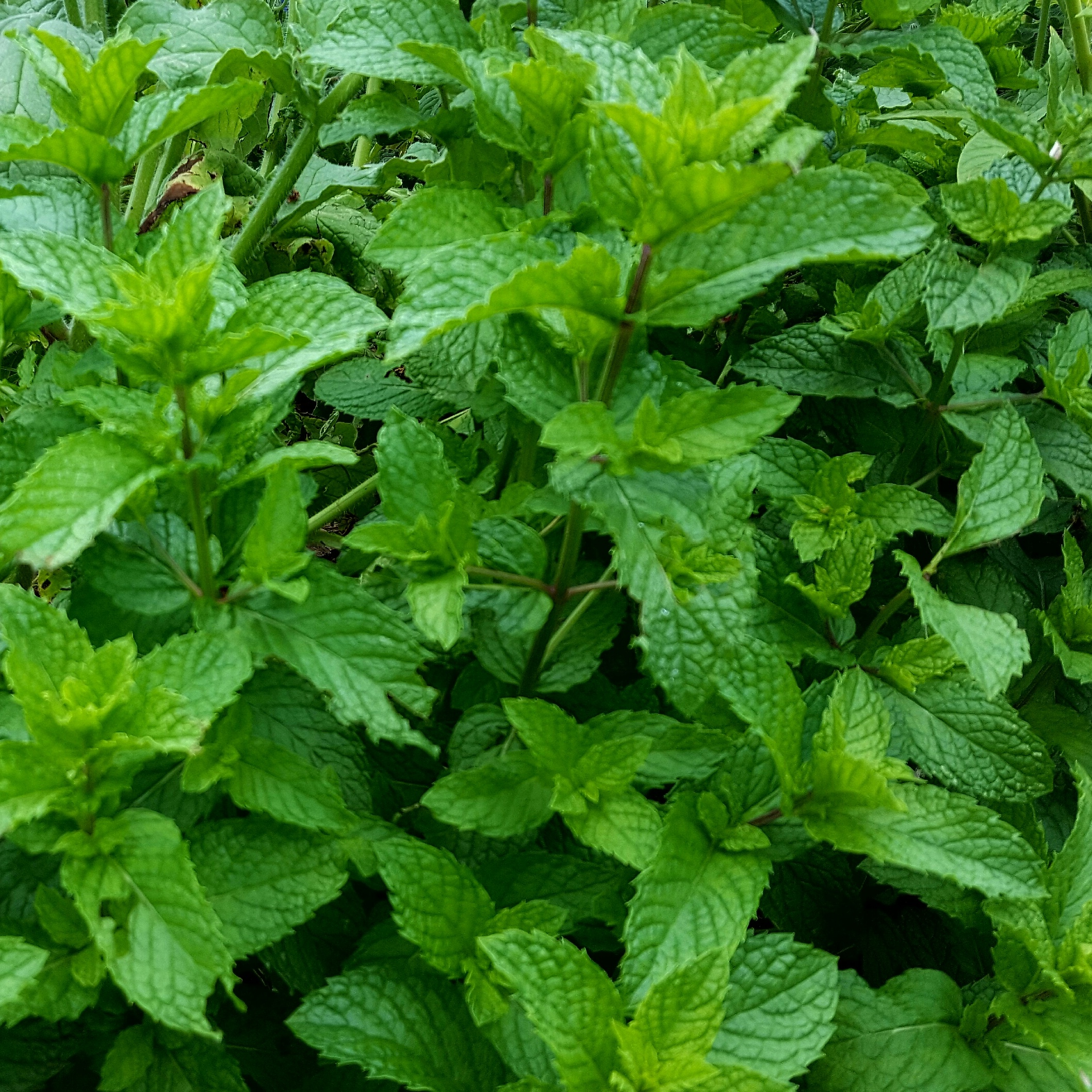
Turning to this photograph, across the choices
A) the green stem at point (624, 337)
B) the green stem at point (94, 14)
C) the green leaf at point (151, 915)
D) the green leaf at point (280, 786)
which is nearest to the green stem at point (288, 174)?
the green stem at point (94, 14)

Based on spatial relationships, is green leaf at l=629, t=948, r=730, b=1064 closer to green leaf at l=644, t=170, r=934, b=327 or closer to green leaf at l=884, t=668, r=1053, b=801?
green leaf at l=884, t=668, r=1053, b=801

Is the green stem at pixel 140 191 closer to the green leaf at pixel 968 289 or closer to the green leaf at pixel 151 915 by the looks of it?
the green leaf at pixel 151 915

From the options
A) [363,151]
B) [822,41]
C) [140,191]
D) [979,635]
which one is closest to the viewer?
[979,635]

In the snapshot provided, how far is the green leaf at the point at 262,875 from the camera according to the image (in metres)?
0.82

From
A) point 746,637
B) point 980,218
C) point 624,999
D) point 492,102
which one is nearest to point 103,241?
Answer: point 492,102

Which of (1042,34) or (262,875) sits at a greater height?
(1042,34)

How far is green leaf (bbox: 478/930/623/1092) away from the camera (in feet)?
2.50

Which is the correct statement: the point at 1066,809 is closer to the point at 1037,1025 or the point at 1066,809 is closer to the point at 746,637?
the point at 1037,1025

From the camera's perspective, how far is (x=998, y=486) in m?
1.13

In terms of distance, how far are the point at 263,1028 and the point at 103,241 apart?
2.86 ft

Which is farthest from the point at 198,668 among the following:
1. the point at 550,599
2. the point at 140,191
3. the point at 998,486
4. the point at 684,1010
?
the point at 140,191

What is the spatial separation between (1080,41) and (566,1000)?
1.59 m

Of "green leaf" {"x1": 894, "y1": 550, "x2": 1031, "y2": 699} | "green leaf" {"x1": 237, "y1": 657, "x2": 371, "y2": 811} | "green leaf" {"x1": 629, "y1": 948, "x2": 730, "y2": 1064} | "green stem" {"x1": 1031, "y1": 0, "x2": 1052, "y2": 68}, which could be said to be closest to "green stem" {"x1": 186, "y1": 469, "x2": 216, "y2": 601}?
"green leaf" {"x1": 237, "y1": 657, "x2": 371, "y2": 811}

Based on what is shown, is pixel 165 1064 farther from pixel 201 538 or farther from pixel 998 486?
pixel 998 486
